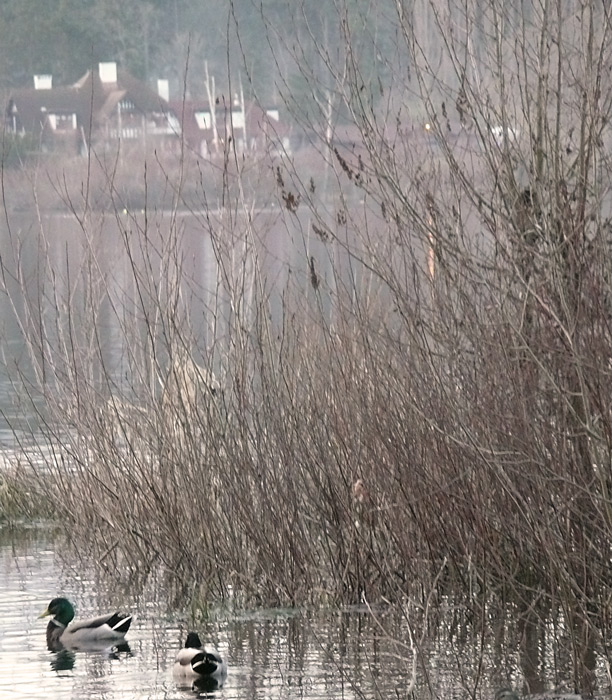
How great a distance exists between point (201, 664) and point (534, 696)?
1503 mm

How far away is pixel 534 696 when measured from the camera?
6.82m

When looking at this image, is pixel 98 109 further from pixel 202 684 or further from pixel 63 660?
pixel 202 684

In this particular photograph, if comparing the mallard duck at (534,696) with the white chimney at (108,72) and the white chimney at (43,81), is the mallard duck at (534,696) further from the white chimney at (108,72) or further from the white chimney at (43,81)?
the white chimney at (108,72)

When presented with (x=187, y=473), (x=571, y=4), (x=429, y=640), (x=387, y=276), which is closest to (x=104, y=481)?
(x=187, y=473)

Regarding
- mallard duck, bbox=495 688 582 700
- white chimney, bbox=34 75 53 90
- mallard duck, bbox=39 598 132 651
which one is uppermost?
white chimney, bbox=34 75 53 90

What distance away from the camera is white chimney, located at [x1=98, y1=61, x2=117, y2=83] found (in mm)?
86375

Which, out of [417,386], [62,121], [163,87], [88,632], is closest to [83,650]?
[88,632]

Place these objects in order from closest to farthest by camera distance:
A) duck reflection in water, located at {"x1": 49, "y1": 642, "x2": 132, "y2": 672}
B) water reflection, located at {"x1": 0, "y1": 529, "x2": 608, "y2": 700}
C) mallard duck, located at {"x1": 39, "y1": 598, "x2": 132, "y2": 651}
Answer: water reflection, located at {"x1": 0, "y1": 529, "x2": 608, "y2": 700} < duck reflection in water, located at {"x1": 49, "y1": 642, "x2": 132, "y2": 672} < mallard duck, located at {"x1": 39, "y1": 598, "x2": 132, "y2": 651}

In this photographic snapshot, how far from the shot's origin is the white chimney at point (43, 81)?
8225cm

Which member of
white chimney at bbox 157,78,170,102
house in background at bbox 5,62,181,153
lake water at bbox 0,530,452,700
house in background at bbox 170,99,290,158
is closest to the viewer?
lake water at bbox 0,530,452,700

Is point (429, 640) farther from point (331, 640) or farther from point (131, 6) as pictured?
point (131, 6)

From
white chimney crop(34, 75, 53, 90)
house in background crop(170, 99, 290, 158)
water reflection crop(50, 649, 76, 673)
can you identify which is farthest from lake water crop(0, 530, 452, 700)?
white chimney crop(34, 75, 53, 90)

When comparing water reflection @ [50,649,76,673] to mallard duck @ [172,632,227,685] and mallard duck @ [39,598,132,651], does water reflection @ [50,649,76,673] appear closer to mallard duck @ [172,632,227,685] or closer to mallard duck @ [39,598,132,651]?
mallard duck @ [39,598,132,651]

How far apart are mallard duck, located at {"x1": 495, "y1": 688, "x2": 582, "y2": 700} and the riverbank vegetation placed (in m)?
0.13
